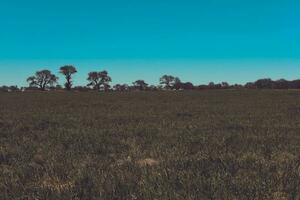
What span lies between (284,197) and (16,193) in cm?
403

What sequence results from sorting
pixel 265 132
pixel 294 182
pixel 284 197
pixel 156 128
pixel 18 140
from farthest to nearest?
pixel 156 128, pixel 265 132, pixel 18 140, pixel 294 182, pixel 284 197

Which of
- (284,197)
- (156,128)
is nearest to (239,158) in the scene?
(284,197)

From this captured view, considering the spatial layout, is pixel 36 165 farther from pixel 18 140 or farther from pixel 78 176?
pixel 18 140

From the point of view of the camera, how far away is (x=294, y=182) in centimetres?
632

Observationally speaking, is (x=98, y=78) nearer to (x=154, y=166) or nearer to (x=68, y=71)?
(x=68, y=71)

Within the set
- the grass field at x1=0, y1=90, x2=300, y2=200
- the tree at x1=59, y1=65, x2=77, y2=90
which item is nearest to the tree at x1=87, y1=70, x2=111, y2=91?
the tree at x1=59, y1=65, x2=77, y2=90

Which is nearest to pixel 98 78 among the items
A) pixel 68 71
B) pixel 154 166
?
pixel 68 71

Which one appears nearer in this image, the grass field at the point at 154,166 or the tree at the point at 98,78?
the grass field at the point at 154,166

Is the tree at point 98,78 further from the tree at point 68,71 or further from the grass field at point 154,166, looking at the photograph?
the grass field at point 154,166

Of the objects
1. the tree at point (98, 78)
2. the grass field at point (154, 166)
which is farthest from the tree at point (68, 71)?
the grass field at point (154, 166)

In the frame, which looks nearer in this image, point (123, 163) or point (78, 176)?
point (78, 176)

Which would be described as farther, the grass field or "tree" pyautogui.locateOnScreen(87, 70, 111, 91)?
"tree" pyautogui.locateOnScreen(87, 70, 111, 91)

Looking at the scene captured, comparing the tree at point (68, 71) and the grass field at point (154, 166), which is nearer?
the grass field at point (154, 166)

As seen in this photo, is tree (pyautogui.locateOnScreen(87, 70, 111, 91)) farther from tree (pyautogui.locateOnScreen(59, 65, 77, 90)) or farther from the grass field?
the grass field
